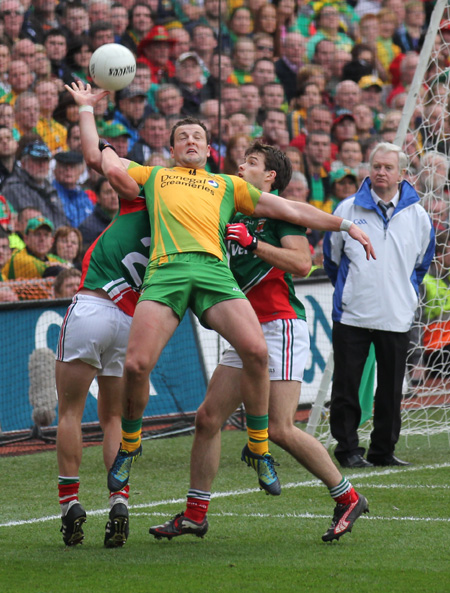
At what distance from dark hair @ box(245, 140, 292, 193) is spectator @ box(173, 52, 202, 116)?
6.67 metres

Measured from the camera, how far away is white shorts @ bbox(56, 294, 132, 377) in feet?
17.7

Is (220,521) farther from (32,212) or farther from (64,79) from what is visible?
(64,79)

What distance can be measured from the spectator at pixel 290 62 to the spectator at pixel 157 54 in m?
1.96

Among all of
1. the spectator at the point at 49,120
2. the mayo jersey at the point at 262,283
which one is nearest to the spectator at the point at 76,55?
the spectator at the point at 49,120

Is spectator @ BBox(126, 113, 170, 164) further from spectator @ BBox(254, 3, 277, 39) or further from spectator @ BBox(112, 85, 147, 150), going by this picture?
spectator @ BBox(254, 3, 277, 39)

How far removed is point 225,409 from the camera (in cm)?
553

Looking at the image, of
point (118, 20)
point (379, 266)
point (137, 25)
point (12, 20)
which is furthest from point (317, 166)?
point (379, 266)

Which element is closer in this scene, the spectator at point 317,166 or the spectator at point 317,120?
the spectator at point 317,166

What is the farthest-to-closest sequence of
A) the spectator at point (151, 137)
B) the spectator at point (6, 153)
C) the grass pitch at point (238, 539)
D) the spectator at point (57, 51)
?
the spectator at point (151, 137) < the spectator at point (57, 51) < the spectator at point (6, 153) < the grass pitch at point (238, 539)

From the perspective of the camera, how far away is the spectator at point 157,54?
1257 cm

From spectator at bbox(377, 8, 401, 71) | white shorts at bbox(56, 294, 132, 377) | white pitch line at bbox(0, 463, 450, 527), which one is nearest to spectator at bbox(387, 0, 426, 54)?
spectator at bbox(377, 8, 401, 71)

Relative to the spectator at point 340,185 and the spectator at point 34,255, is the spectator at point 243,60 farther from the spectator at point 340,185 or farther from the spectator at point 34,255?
the spectator at point 34,255

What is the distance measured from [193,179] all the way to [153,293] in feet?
2.38

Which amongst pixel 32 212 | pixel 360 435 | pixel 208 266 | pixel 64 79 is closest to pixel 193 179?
pixel 208 266
